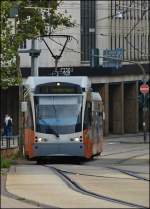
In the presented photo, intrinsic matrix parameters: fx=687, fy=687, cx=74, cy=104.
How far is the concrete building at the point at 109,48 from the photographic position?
210 ft

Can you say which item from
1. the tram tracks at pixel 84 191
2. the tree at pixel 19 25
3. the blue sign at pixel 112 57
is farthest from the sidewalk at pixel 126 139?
the tram tracks at pixel 84 191

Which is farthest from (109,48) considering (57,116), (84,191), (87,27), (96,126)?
(84,191)

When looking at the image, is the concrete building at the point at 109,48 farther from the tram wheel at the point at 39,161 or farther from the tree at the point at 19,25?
the tram wheel at the point at 39,161

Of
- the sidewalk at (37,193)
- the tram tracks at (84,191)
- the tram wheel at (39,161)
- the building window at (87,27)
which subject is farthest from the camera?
the building window at (87,27)

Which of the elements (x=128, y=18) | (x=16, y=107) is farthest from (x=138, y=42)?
(x=16, y=107)

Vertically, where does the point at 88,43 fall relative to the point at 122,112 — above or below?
above

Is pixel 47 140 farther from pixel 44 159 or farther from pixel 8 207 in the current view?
pixel 8 207

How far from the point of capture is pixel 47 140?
2566 cm

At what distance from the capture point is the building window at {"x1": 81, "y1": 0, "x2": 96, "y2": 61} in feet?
220

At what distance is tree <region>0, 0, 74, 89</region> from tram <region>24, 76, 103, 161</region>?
3.58 feet

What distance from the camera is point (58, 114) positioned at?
84.5 feet

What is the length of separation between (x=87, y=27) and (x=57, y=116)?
4260 cm

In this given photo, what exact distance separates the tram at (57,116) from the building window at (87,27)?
41.3 m

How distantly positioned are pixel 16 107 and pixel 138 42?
18.8m
